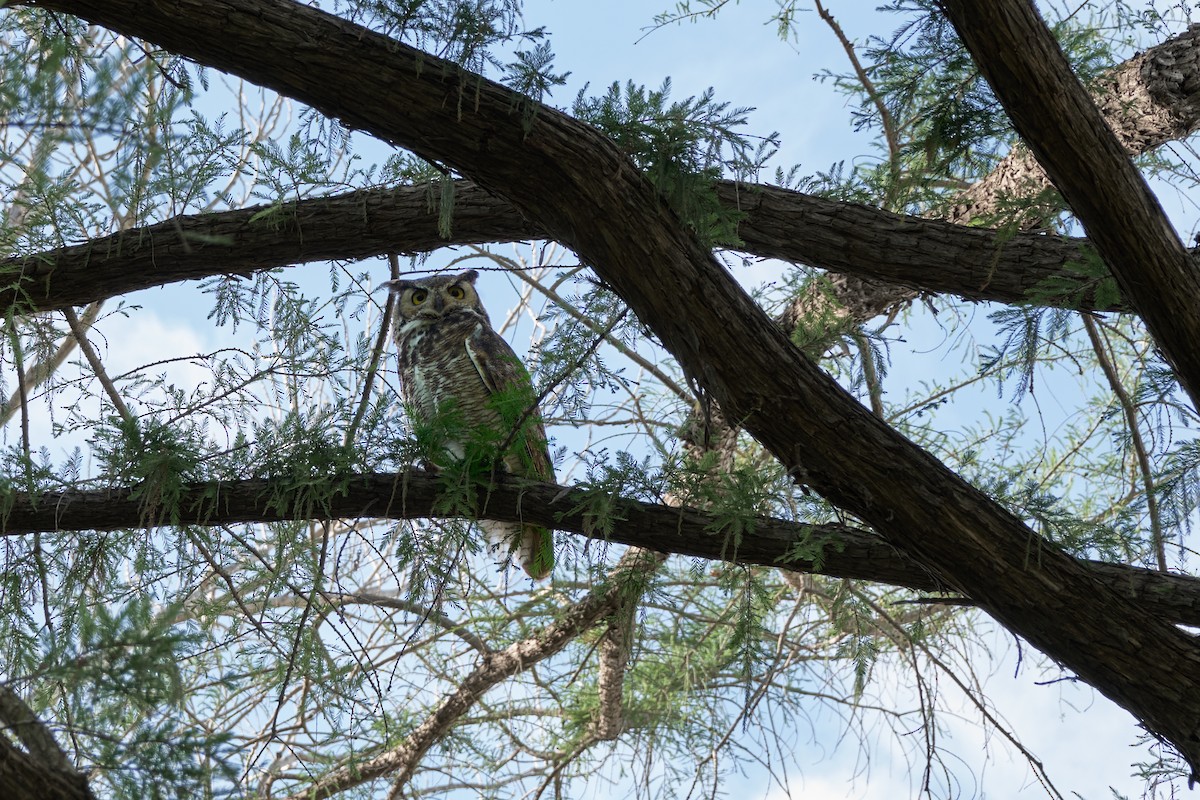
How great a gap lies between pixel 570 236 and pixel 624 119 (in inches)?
11.1

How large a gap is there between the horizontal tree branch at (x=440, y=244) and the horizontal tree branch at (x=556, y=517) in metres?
0.54

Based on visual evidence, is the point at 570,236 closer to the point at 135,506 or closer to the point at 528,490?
Result: the point at 528,490

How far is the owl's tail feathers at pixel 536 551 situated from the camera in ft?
10.4

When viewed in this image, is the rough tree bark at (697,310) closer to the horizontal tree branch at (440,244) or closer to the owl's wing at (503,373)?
the horizontal tree branch at (440,244)

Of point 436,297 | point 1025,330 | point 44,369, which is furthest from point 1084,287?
point 44,369

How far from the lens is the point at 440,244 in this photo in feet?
9.25

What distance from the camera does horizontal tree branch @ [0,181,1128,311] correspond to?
8.39 feet

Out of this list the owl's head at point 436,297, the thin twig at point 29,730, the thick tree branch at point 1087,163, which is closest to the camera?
the thin twig at point 29,730

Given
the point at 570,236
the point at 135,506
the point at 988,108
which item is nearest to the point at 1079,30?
the point at 988,108

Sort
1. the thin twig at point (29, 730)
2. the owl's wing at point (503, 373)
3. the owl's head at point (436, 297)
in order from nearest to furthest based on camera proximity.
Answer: the thin twig at point (29, 730) → the owl's wing at point (503, 373) → the owl's head at point (436, 297)

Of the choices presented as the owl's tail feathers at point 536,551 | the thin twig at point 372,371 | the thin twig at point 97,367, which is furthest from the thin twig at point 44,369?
the owl's tail feathers at point 536,551

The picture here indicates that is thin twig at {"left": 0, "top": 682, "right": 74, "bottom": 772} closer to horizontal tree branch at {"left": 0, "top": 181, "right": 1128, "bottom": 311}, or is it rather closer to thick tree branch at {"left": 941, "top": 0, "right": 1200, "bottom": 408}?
horizontal tree branch at {"left": 0, "top": 181, "right": 1128, "bottom": 311}

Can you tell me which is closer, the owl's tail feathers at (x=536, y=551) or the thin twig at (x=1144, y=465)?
the thin twig at (x=1144, y=465)

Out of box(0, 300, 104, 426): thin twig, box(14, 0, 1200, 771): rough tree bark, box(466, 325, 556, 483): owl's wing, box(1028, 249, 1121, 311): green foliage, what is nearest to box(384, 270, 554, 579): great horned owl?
box(466, 325, 556, 483): owl's wing
